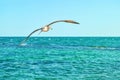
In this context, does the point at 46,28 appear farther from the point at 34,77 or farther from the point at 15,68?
the point at 15,68

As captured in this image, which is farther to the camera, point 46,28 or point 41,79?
point 41,79

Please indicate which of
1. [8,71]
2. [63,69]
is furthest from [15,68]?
[63,69]

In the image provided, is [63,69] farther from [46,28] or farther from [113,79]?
[46,28]

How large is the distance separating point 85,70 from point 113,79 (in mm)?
6126

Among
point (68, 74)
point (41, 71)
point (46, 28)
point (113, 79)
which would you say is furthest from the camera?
point (41, 71)

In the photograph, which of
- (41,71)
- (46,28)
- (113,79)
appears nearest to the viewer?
(46,28)

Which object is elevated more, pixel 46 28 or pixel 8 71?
pixel 46 28

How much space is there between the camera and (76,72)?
110 ft

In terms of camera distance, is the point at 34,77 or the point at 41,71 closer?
the point at 34,77

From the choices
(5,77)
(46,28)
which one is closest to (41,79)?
(5,77)

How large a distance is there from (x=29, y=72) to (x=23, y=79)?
398 cm

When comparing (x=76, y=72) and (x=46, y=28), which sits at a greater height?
(x=46, y=28)

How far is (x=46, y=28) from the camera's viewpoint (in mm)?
7359

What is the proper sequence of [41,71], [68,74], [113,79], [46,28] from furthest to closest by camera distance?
[41,71] < [68,74] < [113,79] < [46,28]
